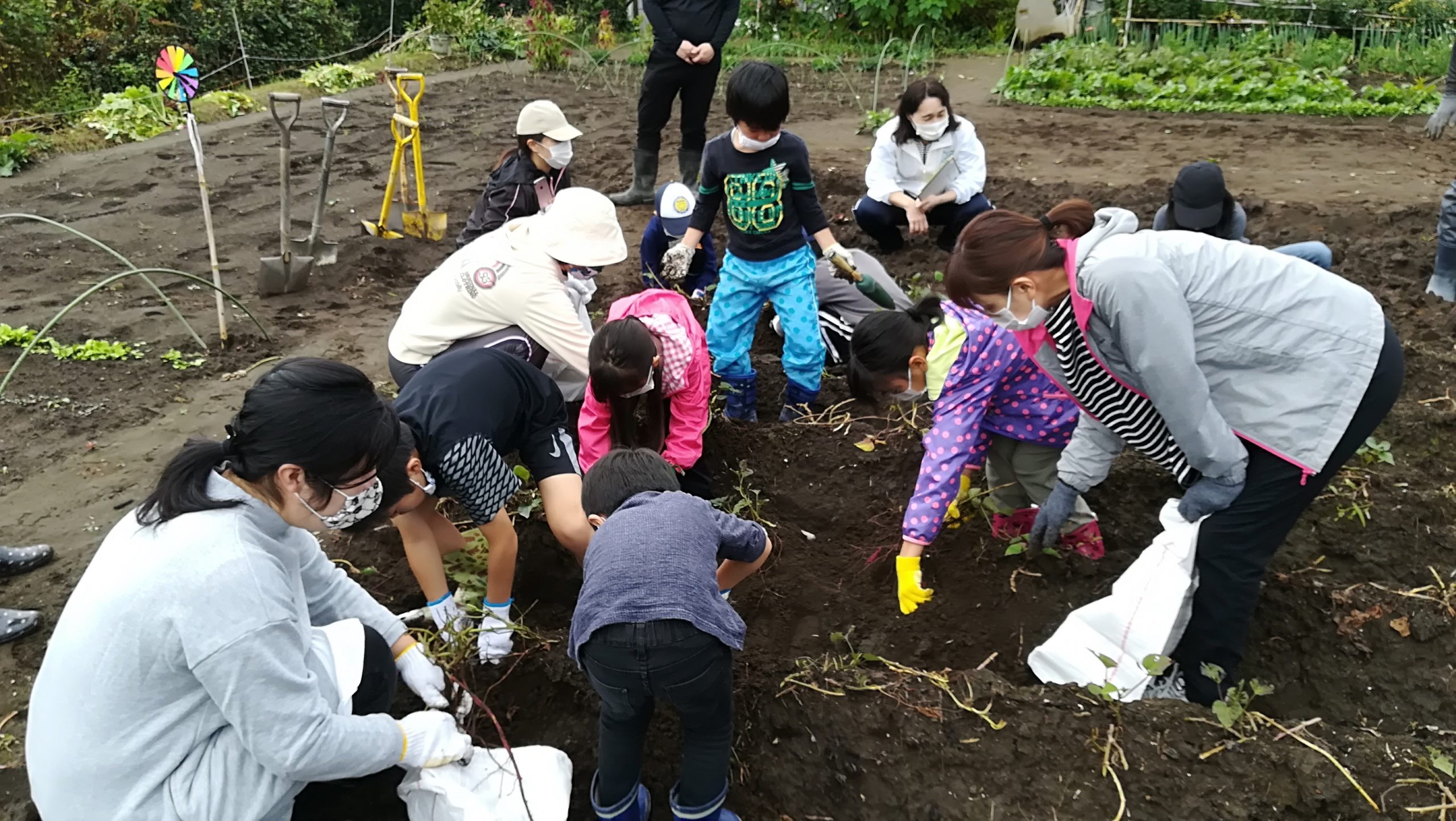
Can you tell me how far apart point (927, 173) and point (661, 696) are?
421 centimetres

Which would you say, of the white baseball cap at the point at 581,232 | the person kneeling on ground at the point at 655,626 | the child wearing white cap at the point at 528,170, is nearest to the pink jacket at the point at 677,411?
the white baseball cap at the point at 581,232

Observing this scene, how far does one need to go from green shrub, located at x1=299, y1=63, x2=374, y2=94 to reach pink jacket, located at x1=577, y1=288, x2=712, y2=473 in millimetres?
9480

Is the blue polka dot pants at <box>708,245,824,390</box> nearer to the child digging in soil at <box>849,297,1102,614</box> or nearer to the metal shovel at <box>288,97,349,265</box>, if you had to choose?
the child digging in soil at <box>849,297,1102,614</box>

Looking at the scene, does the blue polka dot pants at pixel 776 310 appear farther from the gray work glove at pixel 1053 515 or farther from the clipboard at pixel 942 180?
the clipboard at pixel 942 180

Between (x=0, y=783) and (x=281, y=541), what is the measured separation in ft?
4.33

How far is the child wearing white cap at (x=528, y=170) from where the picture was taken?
15.5ft

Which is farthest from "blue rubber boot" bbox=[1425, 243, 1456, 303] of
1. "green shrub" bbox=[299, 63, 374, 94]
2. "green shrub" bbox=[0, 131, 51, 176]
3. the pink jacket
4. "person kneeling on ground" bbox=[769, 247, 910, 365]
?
"green shrub" bbox=[299, 63, 374, 94]

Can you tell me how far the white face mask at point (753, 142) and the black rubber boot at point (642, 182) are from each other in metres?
2.85

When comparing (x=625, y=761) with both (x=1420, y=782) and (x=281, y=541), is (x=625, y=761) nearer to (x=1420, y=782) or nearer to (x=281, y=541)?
(x=281, y=541)

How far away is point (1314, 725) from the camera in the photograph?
7.64 ft

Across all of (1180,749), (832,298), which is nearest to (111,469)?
(832,298)

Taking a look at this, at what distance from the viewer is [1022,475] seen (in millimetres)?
3088

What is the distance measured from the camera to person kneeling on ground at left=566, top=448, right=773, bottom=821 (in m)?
1.93

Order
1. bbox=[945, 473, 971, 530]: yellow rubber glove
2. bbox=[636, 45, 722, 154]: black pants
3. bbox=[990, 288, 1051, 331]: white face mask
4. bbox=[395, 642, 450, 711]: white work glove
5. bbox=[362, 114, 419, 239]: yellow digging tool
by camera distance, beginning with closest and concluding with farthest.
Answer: bbox=[990, 288, 1051, 331]: white face mask
bbox=[395, 642, 450, 711]: white work glove
bbox=[945, 473, 971, 530]: yellow rubber glove
bbox=[362, 114, 419, 239]: yellow digging tool
bbox=[636, 45, 722, 154]: black pants
